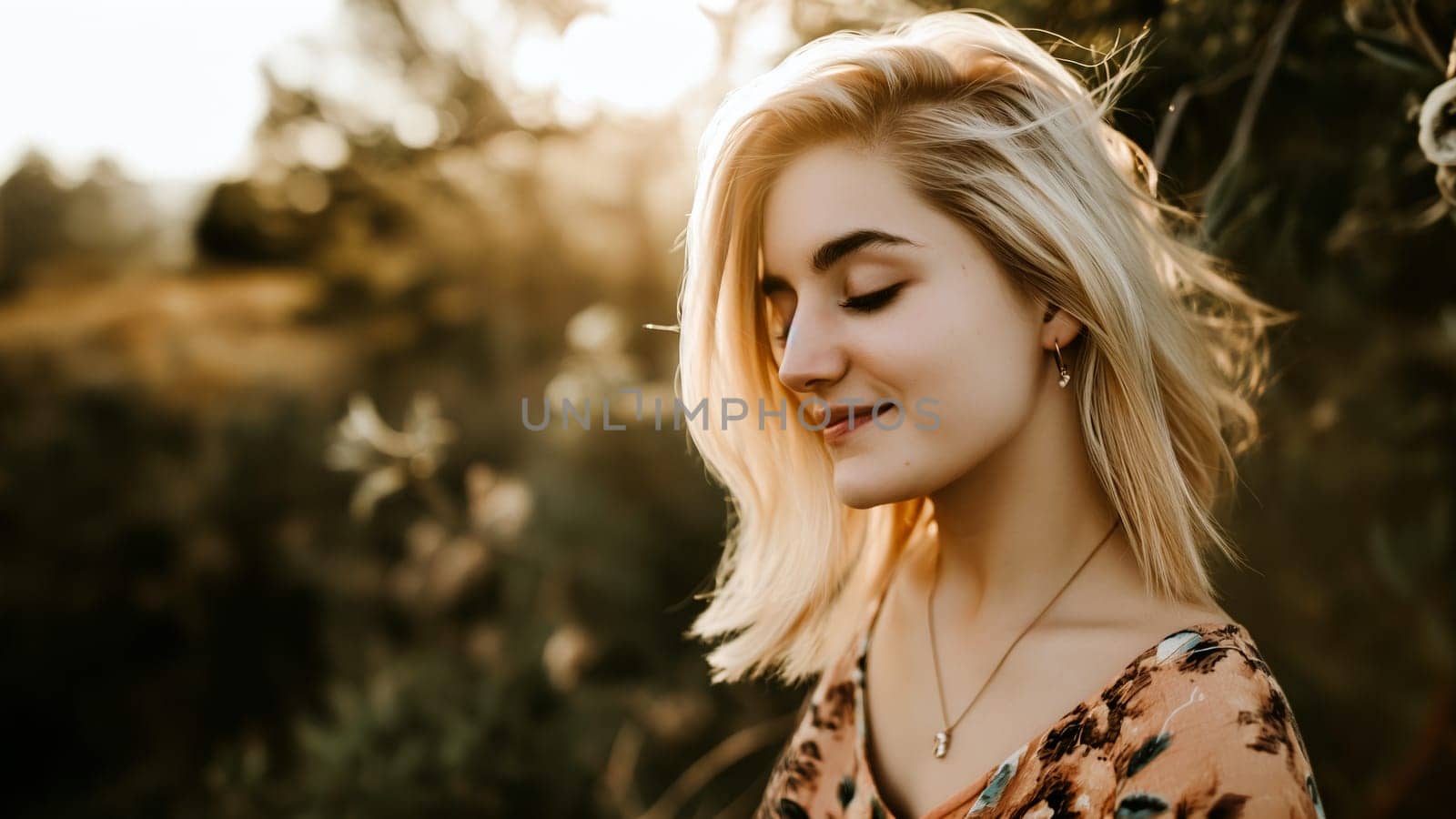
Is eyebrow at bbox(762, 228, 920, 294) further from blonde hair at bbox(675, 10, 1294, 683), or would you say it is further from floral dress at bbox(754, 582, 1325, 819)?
floral dress at bbox(754, 582, 1325, 819)

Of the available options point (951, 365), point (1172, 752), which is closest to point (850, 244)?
point (951, 365)

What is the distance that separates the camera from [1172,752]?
1.07 metres

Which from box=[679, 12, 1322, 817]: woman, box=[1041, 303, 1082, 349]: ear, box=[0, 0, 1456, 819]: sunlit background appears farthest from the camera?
box=[0, 0, 1456, 819]: sunlit background

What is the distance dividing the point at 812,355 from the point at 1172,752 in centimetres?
63

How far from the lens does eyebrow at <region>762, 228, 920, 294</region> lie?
1.31 metres

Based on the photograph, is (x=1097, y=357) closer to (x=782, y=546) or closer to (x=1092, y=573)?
(x=1092, y=573)

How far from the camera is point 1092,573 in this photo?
136 cm

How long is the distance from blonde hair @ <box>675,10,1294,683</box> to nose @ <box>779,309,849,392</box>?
224mm

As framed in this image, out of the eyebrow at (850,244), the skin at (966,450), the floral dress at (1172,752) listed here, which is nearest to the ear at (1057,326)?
the skin at (966,450)

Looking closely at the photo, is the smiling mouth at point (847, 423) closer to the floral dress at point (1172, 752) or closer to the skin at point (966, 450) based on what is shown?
the skin at point (966, 450)

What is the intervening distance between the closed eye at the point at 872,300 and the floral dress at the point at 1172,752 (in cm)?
53

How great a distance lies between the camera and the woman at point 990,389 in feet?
4.13

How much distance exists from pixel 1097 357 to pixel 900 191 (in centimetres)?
36

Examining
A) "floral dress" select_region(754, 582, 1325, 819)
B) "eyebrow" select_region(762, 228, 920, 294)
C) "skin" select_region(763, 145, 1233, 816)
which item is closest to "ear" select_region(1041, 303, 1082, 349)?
"skin" select_region(763, 145, 1233, 816)
